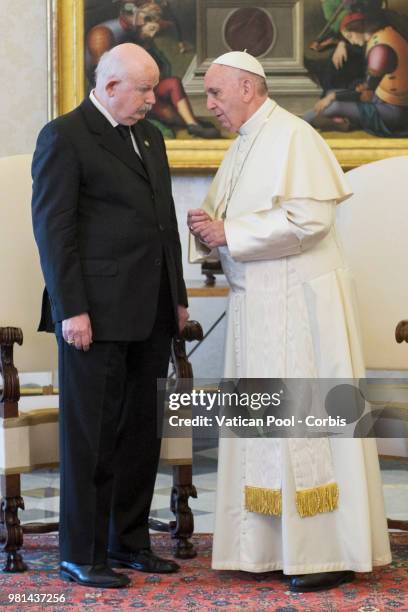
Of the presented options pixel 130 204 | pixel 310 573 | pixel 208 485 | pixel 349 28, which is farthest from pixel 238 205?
pixel 349 28

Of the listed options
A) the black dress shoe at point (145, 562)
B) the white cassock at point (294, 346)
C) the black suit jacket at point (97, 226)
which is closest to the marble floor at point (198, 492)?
the black dress shoe at point (145, 562)

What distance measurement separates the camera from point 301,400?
3.88 metres

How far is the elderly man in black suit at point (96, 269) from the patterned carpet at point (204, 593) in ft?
0.38

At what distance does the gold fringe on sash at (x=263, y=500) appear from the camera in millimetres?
3820

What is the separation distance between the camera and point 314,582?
3791 mm

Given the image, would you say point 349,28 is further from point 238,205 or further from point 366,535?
point 366,535

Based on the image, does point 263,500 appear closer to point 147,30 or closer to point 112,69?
point 112,69

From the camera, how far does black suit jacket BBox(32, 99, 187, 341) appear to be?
373 cm

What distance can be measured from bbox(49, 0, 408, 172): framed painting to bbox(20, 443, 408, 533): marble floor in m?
1.91

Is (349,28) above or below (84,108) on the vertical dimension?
above

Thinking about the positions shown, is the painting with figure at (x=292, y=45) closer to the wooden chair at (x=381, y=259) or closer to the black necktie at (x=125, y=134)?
the wooden chair at (x=381, y=259)

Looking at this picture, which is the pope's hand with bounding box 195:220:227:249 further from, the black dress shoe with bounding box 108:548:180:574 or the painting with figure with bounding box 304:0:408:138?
the painting with figure with bounding box 304:0:408:138

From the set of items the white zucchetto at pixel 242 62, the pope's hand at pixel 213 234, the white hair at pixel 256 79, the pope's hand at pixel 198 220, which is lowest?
the pope's hand at pixel 213 234

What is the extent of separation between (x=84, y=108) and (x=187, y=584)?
181 cm
